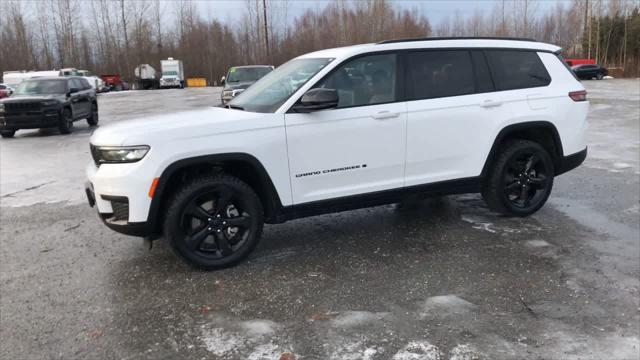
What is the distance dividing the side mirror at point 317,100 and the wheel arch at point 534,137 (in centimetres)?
188

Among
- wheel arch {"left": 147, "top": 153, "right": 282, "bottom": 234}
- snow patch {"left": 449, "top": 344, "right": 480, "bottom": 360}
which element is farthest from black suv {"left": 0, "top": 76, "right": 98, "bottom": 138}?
snow patch {"left": 449, "top": 344, "right": 480, "bottom": 360}

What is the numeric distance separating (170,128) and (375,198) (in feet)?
6.23

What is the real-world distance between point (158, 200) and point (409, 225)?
2.67 m

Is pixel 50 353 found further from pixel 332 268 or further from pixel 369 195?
pixel 369 195

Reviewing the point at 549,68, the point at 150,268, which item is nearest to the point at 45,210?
the point at 150,268

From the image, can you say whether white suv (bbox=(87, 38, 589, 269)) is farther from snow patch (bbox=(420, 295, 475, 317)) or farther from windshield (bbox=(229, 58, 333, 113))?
snow patch (bbox=(420, 295, 475, 317))

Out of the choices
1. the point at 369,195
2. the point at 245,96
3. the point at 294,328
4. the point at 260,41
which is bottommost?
the point at 294,328

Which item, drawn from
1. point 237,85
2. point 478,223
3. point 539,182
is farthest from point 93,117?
point 539,182

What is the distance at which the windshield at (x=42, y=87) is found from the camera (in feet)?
49.5

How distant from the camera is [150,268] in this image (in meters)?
4.43

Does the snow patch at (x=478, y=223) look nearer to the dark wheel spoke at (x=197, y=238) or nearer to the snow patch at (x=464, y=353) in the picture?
the snow patch at (x=464, y=353)

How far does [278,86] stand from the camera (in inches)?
190

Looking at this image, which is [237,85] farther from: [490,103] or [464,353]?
[464,353]

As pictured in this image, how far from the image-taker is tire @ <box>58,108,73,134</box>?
568 inches
